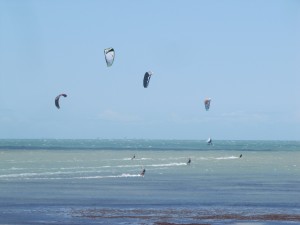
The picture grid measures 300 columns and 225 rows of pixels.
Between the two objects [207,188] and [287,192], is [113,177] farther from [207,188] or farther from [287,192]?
[287,192]

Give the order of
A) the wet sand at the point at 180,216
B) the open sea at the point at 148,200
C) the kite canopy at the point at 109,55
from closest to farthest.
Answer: the wet sand at the point at 180,216 → the open sea at the point at 148,200 → the kite canopy at the point at 109,55

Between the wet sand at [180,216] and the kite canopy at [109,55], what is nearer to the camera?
the wet sand at [180,216]

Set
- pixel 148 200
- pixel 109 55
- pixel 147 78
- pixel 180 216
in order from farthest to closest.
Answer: pixel 148 200 < pixel 147 78 < pixel 109 55 < pixel 180 216

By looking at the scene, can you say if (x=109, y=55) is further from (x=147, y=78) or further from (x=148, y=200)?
(x=148, y=200)

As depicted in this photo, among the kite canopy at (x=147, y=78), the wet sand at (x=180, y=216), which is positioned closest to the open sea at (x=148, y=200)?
the wet sand at (x=180, y=216)

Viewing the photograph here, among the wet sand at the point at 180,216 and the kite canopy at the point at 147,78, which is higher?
the kite canopy at the point at 147,78

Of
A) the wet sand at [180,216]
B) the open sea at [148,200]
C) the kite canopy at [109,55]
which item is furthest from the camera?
the kite canopy at [109,55]

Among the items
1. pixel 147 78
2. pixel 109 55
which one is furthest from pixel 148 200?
pixel 109 55

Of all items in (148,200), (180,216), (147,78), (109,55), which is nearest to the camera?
(180,216)

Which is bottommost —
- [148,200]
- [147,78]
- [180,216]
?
[180,216]

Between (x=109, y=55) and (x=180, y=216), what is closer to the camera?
(x=180, y=216)

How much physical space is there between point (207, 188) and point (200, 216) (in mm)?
16416

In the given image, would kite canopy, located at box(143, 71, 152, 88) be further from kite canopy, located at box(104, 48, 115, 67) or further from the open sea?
the open sea

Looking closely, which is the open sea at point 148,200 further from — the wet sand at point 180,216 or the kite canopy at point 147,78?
the kite canopy at point 147,78
